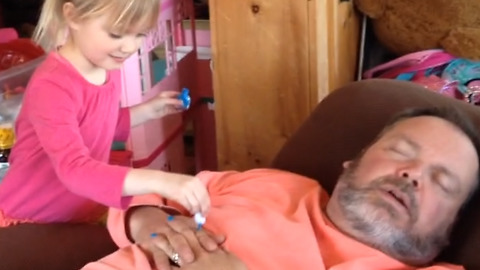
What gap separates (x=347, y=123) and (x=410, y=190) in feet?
0.97

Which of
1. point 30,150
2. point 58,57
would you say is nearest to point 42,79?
point 58,57

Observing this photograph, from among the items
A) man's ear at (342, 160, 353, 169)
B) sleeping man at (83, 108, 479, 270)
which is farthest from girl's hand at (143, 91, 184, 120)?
man's ear at (342, 160, 353, 169)

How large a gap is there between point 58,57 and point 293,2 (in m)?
0.71

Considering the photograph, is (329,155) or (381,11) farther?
(381,11)

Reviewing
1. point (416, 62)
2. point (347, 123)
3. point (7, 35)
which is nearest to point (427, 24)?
point (416, 62)

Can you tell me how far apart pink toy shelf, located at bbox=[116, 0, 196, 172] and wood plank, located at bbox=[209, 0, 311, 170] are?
0.24 m

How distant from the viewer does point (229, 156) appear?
7.77 ft

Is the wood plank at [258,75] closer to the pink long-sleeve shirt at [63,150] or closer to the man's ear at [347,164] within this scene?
the pink long-sleeve shirt at [63,150]

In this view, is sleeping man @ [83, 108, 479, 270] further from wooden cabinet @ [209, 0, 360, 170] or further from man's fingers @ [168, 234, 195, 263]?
wooden cabinet @ [209, 0, 360, 170]

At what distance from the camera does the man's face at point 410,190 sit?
4.78 ft

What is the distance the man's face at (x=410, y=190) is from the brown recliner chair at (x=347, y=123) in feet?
0.39

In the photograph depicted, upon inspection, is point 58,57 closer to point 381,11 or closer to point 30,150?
point 30,150

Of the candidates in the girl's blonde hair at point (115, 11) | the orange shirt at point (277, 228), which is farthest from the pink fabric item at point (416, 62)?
the girl's blonde hair at point (115, 11)

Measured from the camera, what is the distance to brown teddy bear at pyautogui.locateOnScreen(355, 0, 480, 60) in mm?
2221
